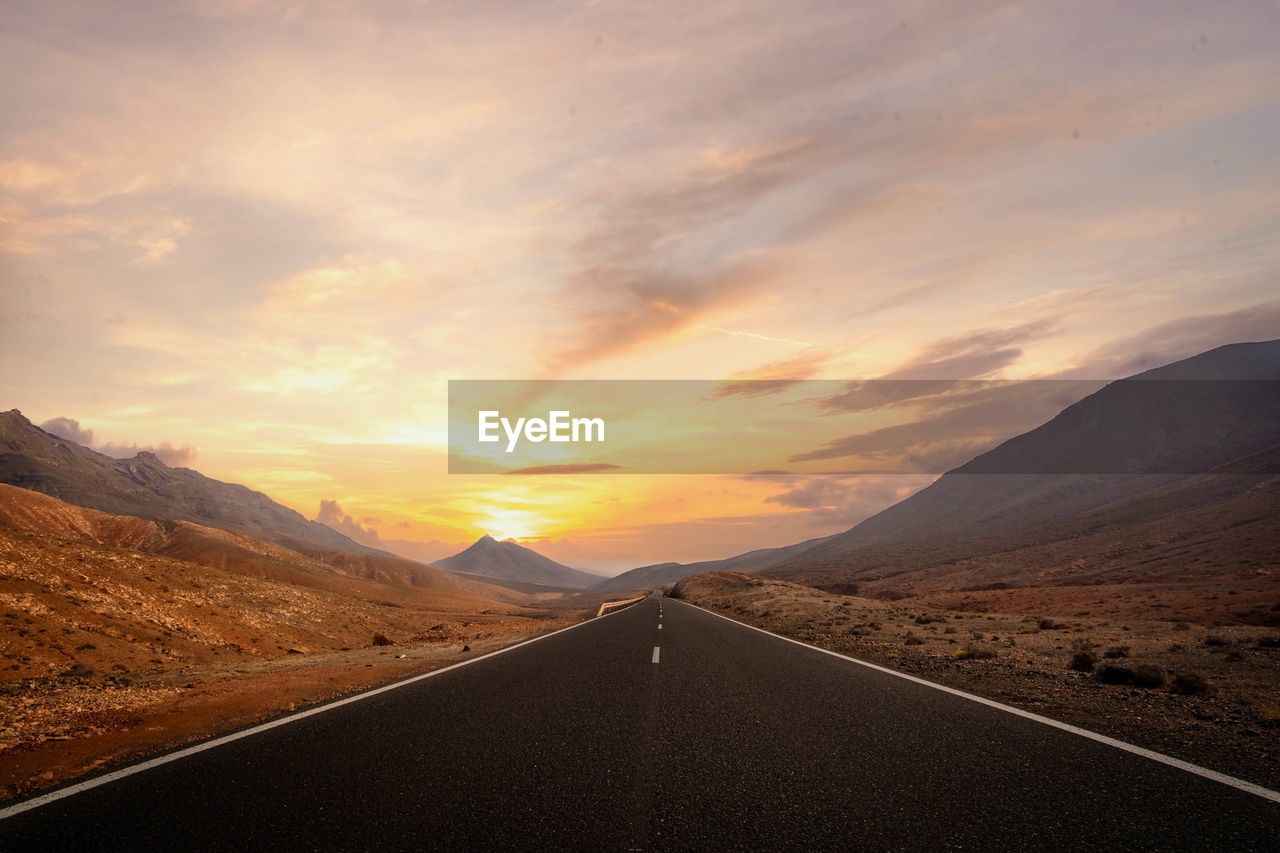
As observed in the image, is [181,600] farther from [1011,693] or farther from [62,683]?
[1011,693]

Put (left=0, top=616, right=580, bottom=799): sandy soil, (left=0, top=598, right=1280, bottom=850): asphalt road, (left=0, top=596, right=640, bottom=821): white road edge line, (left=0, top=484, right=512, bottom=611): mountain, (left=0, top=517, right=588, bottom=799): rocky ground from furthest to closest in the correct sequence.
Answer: (left=0, top=484, right=512, bottom=611): mountain < (left=0, top=517, right=588, bottom=799): rocky ground < (left=0, top=616, right=580, bottom=799): sandy soil < (left=0, top=596, right=640, bottom=821): white road edge line < (left=0, top=598, right=1280, bottom=850): asphalt road

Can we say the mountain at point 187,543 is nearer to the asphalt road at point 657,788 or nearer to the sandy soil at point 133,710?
the sandy soil at point 133,710

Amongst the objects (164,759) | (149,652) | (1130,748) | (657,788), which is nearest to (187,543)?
(149,652)

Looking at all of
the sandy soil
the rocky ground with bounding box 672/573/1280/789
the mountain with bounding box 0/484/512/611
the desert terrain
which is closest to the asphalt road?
the rocky ground with bounding box 672/573/1280/789

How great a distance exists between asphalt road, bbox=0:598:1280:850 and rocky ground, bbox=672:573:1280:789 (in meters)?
1.13

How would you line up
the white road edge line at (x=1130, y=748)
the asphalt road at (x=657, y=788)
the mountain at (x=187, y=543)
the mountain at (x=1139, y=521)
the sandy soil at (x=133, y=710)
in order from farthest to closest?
the mountain at (x=187, y=543) < the mountain at (x=1139, y=521) < the sandy soil at (x=133, y=710) < the white road edge line at (x=1130, y=748) < the asphalt road at (x=657, y=788)

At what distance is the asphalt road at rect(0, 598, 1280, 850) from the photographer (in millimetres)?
3600

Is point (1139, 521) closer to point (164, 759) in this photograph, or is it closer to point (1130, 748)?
point (1130, 748)

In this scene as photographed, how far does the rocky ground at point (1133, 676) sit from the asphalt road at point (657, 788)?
113cm

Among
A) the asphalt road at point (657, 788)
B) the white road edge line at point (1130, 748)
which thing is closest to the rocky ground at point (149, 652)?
the asphalt road at point (657, 788)

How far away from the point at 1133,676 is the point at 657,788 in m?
9.28

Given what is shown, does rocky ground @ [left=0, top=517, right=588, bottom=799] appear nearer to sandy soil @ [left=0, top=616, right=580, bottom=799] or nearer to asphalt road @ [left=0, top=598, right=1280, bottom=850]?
sandy soil @ [left=0, top=616, right=580, bottom=799]

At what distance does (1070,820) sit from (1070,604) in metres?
53.2

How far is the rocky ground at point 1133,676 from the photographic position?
19.8 feet
